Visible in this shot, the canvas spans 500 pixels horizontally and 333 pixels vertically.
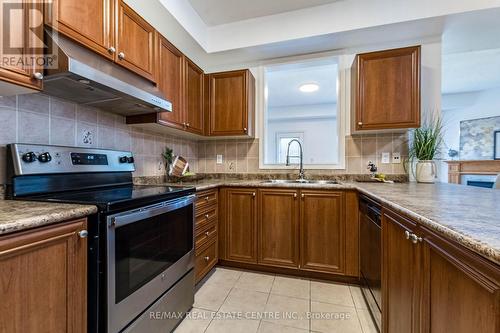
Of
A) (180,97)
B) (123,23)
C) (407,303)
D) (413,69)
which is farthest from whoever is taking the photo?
(180,97)

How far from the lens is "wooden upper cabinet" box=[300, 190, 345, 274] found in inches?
80.5

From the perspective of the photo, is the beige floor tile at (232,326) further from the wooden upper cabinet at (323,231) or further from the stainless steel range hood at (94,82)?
the stainless steel range hood at (94,82)

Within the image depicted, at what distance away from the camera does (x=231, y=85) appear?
2635 mm

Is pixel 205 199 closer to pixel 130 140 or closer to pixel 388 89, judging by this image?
pixel 130 140

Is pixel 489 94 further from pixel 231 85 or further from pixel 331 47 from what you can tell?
pixel 231 85

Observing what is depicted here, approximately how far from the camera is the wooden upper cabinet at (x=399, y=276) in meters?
0.93

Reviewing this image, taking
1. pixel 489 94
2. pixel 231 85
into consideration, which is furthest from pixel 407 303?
pixel 489 94

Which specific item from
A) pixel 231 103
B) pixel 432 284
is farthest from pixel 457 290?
pixel 231 103

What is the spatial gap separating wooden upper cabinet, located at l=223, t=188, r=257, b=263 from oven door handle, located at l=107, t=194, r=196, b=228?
0.71m

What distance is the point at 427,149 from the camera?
7.20ft

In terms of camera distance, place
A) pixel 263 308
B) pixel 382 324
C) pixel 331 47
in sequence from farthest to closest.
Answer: pixel 331 47, pixel 263 308, pixel 382 324

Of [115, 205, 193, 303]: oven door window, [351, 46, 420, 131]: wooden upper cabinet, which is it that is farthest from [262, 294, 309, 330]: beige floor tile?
[351, 46, 420, 131]: wooden upper cabinet

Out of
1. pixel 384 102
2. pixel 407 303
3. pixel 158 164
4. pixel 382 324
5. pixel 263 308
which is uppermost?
pixel 384 102

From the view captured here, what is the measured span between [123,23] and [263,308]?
7.27 ft
